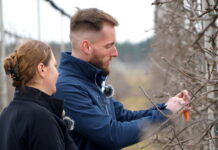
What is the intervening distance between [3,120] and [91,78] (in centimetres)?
72

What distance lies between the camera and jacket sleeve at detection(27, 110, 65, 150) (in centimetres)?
242

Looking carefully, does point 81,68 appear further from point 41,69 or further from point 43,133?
point 43,133

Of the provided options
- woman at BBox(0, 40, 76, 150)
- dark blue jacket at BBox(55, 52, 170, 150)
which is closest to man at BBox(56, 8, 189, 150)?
dark blue jacket at BBox(55, 52, 170, 150)

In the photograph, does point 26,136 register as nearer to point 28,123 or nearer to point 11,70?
point 28,123

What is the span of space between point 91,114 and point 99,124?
0.08 metres

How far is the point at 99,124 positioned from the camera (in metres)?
2.74

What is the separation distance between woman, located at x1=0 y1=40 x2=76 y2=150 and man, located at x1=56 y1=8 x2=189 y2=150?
0.21 m

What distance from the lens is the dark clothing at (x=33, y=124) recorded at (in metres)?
2.43

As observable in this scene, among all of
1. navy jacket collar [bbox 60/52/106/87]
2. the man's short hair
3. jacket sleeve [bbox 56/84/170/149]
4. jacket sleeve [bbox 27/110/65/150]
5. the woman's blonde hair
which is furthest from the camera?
the man's short hair

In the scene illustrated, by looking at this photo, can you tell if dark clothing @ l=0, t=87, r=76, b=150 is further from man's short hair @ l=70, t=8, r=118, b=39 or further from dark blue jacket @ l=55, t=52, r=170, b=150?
man's short hair @ l=70, t=8, r=118, b=39

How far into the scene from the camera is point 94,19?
3.12 m

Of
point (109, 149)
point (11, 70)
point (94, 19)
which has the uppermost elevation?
point (94, 19)

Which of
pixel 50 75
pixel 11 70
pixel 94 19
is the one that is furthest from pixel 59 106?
pixel 94 19

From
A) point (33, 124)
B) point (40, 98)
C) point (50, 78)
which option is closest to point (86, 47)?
point (50, 78)
